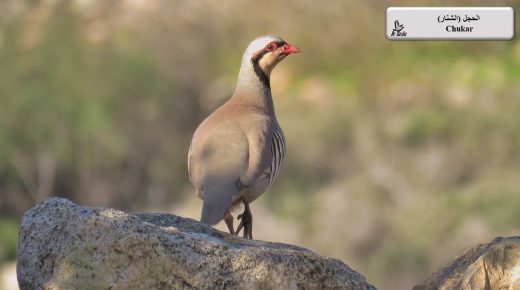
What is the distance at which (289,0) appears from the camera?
45.0 m

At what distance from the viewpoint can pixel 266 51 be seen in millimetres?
9859

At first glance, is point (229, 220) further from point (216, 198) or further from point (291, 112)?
point (291, 112)

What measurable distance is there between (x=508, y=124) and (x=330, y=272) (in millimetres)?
29931

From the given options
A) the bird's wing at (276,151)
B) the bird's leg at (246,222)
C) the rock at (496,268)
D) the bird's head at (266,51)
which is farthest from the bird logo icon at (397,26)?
the rock at (496,268)

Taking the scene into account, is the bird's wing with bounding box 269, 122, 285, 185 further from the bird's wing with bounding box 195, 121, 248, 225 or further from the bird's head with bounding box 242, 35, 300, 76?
the bird's head with bounding box 242, 35, 300, 76

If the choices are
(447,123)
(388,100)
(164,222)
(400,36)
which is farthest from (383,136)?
(164,222)

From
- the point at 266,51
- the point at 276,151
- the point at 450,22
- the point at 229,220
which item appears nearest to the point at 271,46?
the point at 266,51

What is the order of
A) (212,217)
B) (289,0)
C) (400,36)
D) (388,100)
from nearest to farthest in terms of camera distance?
(212,217) < (400,36) < (388,100) < (289,0)

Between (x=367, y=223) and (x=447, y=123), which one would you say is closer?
(x=367, y=223)

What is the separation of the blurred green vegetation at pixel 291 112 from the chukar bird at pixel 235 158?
61.7 feet

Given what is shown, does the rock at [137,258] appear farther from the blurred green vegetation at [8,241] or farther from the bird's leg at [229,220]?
the blurred green vegetation at [8,241]

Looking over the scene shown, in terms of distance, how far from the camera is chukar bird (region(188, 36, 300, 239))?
8.88 m

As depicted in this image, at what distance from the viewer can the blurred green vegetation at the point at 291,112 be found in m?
30.5

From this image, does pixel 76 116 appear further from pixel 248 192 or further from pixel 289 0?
pixel 248 192
